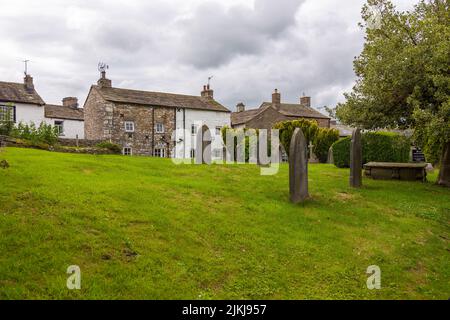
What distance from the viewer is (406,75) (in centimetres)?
1653

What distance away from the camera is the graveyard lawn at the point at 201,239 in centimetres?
679

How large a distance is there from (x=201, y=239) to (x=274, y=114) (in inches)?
1763

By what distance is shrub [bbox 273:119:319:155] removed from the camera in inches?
1437

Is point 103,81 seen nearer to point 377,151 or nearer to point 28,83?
point 28,83

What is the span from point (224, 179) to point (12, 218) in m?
9.32

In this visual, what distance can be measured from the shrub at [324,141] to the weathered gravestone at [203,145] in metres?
17.2

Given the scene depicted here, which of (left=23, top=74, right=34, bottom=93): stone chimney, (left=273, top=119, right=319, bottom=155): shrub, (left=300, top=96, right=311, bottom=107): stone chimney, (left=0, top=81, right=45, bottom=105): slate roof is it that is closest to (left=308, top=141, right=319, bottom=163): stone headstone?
(left=273, top=119, right=319, bottom=155): shrub

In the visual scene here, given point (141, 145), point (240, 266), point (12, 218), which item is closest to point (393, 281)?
point (240, 266)

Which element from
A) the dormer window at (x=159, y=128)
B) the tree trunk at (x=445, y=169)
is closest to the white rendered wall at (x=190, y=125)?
the dormer window at (x=159, y=128)

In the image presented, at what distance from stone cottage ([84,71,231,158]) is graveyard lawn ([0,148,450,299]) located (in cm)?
2686

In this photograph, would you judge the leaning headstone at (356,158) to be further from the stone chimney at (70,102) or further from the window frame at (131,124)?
the stone chimney at (70,102)

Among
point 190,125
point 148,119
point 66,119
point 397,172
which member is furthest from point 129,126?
point 397,172

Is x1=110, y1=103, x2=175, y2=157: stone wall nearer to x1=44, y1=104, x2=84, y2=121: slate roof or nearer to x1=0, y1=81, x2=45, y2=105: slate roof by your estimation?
x1=0, y1=81, x2=45, y2=105: slate roof

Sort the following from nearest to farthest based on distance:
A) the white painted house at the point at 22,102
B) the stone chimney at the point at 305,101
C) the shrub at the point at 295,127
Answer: the shrub at the point at 295,127
the white painted house at the point at 22,102
the stone chimney at the point at 305,101
